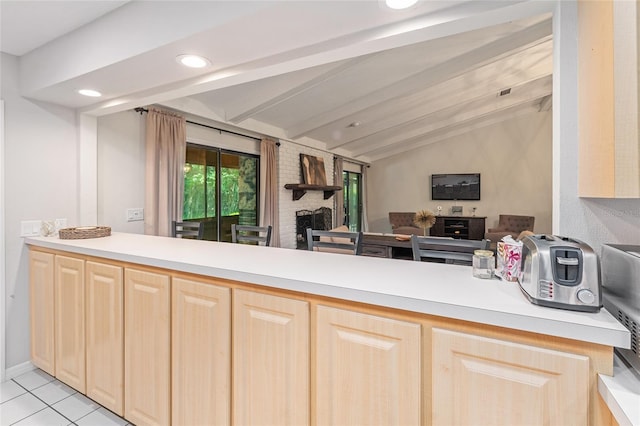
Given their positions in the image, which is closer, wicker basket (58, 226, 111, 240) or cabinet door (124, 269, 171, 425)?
cabinet door (124, 269, 171, 425)

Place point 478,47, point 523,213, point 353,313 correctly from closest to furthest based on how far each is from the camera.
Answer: point 353,313, point 478,47, point 523,213

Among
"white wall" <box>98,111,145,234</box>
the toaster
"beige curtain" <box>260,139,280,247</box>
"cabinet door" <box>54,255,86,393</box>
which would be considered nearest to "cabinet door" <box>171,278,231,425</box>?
"cabinet door" <box>54,255,86,393</box>

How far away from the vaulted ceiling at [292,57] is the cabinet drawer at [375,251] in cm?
192

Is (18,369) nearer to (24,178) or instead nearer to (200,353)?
(24,178)

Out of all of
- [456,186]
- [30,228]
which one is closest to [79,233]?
[30,228]

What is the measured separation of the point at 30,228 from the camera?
2322 millimetres

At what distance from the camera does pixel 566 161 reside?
44.6 inches

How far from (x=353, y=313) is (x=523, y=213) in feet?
25.9

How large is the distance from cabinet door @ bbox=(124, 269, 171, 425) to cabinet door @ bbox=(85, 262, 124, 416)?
6 cm

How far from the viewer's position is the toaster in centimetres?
83

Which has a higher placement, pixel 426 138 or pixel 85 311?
pixel 426 138

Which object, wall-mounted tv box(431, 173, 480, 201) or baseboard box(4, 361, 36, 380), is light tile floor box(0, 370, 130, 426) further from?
wall-mounted tv box(431, 173, 480, 201)

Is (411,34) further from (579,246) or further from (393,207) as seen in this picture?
(393,207)

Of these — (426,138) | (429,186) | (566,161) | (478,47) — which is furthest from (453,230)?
(566,161)
